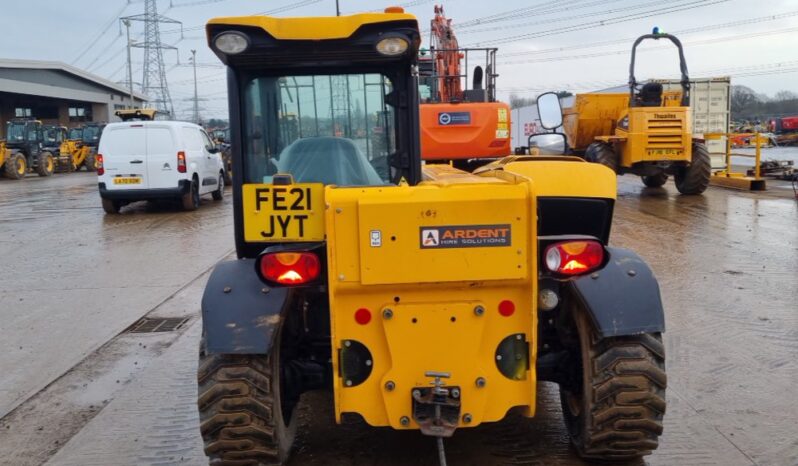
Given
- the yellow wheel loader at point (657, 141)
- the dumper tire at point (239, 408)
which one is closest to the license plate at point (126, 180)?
the yellow wheel loader at point (657, 141)

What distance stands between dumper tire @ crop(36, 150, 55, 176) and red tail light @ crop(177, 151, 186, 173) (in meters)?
21.1

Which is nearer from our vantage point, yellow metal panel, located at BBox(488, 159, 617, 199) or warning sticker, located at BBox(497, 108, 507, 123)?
yellow metal panel, located at BBox(488, 159, 617, 199)

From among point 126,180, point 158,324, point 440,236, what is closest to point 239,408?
point 440,236

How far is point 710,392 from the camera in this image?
4.46 meters

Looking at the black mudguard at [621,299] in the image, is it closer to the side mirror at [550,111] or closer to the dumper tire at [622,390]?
the dumper tire at [622,390]

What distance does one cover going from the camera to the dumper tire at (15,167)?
29.9 meters

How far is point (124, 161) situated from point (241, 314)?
1273cm

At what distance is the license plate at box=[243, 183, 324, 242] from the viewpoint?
325 centimetres

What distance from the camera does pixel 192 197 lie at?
1538 centimetres

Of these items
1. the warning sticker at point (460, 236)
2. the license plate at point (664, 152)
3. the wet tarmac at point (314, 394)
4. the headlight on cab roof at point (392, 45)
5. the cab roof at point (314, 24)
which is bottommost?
the wet tarmac at point (314, 394)

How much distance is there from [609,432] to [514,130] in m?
36.4

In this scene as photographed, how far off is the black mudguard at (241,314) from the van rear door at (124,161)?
12.4 metres

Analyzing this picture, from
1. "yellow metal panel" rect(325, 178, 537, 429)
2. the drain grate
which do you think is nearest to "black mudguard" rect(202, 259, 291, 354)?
"yellow metal panel" rect(325, 178, 537, 429)

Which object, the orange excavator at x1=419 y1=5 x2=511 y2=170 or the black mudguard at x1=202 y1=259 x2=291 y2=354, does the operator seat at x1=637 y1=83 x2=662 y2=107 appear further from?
the black mudguard at x1=202 y1=259 x2=291 y2=354
